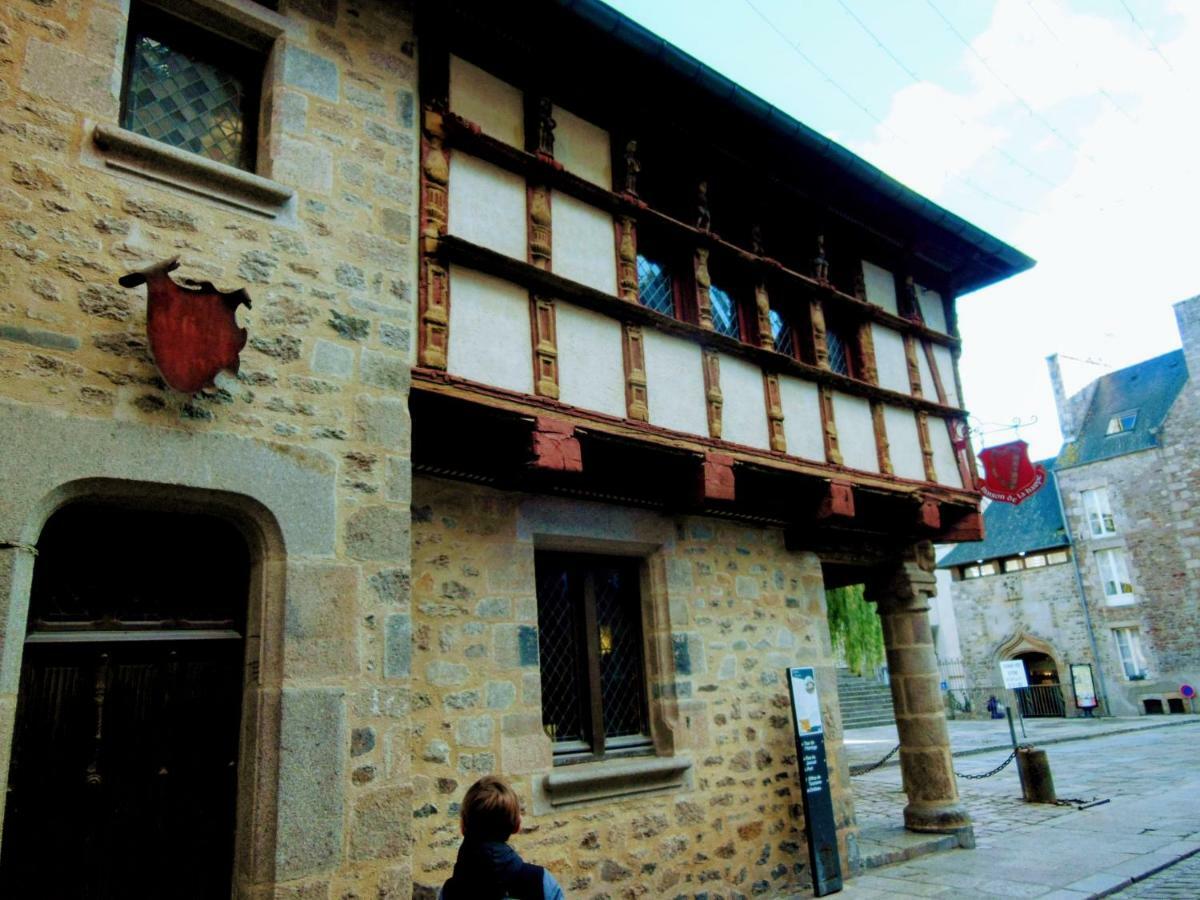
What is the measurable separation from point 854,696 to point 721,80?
1891cm

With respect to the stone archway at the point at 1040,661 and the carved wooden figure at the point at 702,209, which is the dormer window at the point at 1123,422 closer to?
the stone archway at the point at 1040,661

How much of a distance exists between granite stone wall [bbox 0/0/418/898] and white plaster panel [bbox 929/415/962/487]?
547 centimetres

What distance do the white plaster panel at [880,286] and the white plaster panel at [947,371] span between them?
66 cm

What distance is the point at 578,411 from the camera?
192 inches

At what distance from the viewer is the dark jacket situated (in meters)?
2.43

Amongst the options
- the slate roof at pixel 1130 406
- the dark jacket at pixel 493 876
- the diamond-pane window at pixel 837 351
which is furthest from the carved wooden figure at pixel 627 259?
the slate roof at pixel 1130 406

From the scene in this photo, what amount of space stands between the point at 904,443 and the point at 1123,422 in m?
21.8

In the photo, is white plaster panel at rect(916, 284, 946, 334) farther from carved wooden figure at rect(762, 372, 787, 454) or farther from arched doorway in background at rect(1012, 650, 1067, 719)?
arched doorway in background at rect(1012, 650, 1067, 719)

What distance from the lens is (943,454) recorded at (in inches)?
303

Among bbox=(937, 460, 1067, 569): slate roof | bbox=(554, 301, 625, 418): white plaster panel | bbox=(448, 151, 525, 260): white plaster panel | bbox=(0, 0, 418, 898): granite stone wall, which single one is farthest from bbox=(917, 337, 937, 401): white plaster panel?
bbox=(937, 460, 1067, 569): slate roof

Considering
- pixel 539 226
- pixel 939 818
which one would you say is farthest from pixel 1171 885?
pixel 539 226

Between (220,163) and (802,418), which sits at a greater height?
(220,163)

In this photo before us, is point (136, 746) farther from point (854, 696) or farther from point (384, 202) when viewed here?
point (854, 696)

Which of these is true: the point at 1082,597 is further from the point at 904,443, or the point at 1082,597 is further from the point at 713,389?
the point at 713,389
